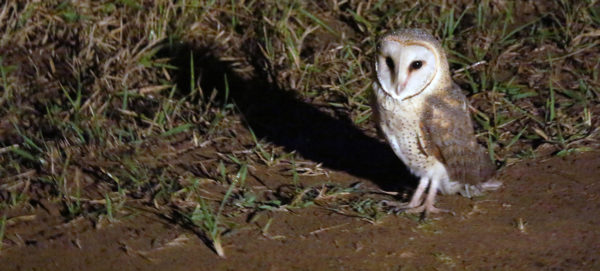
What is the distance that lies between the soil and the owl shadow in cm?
49

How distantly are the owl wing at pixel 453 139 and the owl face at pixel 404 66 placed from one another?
0.11 m

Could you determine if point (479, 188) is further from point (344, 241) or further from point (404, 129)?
point (344, 241)

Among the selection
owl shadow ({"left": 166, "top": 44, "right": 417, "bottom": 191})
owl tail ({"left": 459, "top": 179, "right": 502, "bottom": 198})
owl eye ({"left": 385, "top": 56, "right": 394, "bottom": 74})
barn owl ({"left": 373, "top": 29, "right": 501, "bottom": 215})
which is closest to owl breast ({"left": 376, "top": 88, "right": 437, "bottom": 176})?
barn owl ({"left": 373, "top": 29, "right": 501, "bottom": 215})

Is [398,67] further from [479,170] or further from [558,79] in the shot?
[558,79]

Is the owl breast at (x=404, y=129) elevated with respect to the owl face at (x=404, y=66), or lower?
lower

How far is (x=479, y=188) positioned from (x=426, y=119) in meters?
0.51

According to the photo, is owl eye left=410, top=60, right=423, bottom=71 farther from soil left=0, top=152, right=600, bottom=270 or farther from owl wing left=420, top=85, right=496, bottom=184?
soil left=0, top=152, right=600, bottom=270

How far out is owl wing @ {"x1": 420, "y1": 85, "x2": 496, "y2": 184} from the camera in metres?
3.69

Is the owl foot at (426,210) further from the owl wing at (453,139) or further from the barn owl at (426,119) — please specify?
the owl wing at (453,139)

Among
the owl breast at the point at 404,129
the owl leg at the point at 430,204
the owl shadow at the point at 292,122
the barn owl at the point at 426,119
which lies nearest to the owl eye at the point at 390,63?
the barn owl at the point at 426,119

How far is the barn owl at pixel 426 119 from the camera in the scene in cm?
357

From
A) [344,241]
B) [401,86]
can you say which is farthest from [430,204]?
[401,86]

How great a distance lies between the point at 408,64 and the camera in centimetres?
355

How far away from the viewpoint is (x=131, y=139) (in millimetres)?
4402
